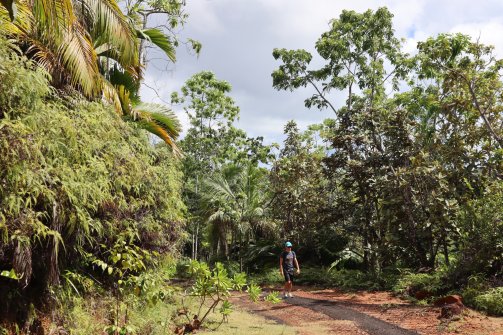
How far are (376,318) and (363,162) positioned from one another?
273 inches

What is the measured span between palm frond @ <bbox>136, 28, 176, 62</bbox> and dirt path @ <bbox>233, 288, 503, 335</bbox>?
5696 mm

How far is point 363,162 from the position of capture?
14.0 metres

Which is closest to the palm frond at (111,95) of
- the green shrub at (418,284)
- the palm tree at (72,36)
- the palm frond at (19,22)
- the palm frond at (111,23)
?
the palm tree at (72,36)

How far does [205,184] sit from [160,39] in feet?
40.7

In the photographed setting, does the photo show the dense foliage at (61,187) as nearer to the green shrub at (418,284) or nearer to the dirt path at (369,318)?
the dirt path at (369,318)

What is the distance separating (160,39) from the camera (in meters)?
8.23

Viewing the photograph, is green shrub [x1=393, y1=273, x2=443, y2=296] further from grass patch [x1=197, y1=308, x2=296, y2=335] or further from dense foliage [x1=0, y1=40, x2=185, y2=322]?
dense foliage [x1=0, y1=40, x2=185, y2=322]

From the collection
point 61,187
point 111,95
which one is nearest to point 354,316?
point 111,95

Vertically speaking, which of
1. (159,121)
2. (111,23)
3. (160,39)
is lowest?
(159,121)

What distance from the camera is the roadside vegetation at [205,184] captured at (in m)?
3.98

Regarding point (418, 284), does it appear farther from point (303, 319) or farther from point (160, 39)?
point (160, 39)

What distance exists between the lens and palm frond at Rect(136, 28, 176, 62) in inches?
320

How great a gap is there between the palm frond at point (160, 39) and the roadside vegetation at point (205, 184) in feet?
0.07

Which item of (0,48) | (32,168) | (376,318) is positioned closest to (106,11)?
(0,48)
